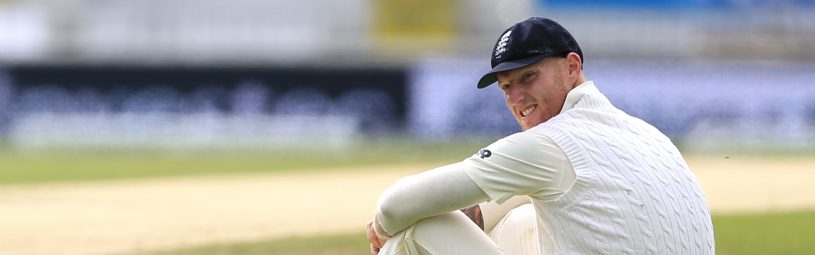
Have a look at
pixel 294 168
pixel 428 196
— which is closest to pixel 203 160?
pixel 294 168

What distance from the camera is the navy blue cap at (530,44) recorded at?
Result: 4.06 m

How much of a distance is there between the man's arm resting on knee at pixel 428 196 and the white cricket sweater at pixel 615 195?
218mm

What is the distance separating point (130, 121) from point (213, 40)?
15.6 feet

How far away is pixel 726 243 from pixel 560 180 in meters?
5.62

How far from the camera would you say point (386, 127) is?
29.7 metres

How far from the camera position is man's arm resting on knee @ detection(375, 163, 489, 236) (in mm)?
4070

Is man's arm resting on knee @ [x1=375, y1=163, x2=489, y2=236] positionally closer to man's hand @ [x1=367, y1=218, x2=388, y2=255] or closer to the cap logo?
man's hand @ [x1=367, y1=218, x2=388, y2=255]

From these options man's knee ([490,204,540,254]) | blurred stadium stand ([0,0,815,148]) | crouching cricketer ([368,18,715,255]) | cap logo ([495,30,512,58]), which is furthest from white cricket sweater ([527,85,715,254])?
blurred stadium stand ([0,0,815,148])

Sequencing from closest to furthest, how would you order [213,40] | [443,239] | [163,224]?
1. [443,239]
2. [163,224]
3. [213,40]

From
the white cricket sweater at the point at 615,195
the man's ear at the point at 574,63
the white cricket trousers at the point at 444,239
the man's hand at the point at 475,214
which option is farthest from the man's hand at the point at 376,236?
the man's ear at the point at 574,63

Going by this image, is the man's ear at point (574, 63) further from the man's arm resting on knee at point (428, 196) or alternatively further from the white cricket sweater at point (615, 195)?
the man's arm resting on knee at point (428, 196)

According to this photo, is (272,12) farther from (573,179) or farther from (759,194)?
(573,179)

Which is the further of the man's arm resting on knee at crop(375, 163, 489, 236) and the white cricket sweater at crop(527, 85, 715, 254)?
the man's arm resting on knee at crop(375, 163, 489, 236)

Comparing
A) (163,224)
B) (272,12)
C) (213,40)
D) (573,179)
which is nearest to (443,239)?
(573,179)
